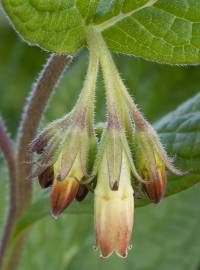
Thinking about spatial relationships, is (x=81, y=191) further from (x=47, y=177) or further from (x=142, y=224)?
(x=142, y=224)

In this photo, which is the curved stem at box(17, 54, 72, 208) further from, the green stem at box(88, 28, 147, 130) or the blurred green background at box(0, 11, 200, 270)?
the blurred green background at box(0, 11, 200, 270)

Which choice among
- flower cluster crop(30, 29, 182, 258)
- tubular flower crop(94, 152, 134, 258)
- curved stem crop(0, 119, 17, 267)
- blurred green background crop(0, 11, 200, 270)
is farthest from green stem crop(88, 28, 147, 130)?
blurred green background crop(0, 11, 200, 270)

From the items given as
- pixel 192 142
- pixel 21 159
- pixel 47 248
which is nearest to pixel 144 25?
pixel 192 142

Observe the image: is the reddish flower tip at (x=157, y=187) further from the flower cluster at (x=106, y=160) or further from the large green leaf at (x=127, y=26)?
the large green leaf at (x=127, y=26)

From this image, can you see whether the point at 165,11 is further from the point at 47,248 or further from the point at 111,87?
the point at 47,248

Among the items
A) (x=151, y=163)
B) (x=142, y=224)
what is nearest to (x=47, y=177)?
(x=151, y=163)

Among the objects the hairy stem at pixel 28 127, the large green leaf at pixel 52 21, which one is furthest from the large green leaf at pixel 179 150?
the large green leaf at pixel 52 21
